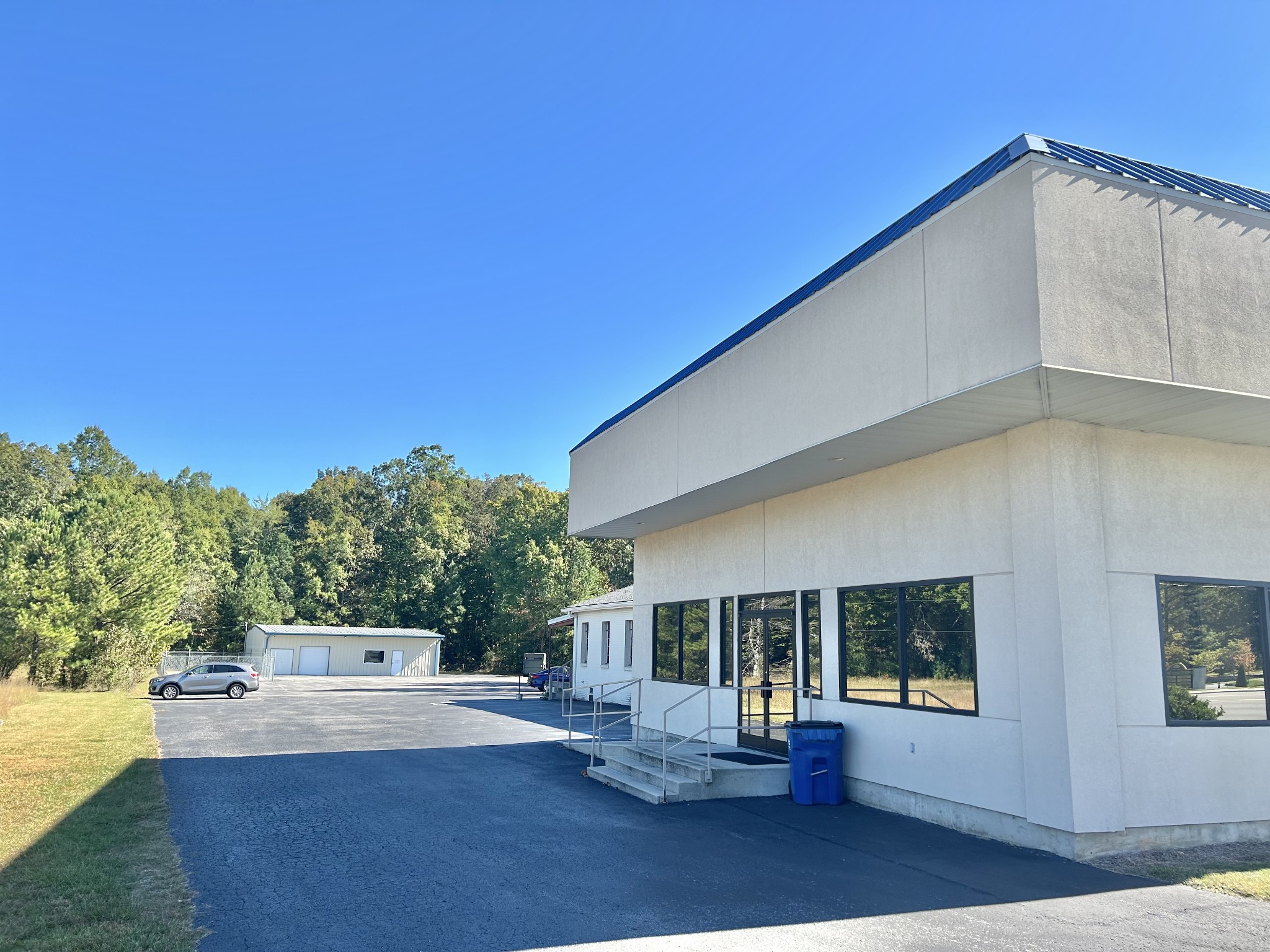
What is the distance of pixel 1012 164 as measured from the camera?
25.9 feet

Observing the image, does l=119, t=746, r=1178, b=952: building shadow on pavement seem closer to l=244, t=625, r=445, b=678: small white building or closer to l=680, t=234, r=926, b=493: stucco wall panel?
l=680, t=234, r=926, b=493: stucco wall panel

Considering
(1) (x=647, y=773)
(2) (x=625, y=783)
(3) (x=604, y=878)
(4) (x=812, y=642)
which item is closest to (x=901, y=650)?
(4) (x=812, y=642)

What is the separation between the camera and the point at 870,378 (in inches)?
368

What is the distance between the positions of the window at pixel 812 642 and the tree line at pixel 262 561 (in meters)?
31.3

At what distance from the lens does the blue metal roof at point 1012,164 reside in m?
8.29

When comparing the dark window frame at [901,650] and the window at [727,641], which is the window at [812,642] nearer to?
the dark window frame at [901,650]

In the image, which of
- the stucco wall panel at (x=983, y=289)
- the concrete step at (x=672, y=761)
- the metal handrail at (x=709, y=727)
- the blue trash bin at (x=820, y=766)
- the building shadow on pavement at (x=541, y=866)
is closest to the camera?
the building shadow on pavement at (x=541, y=866)

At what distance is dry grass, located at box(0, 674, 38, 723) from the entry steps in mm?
16620

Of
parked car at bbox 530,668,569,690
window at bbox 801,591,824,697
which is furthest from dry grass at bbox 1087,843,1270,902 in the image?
parked car at bbox 530,668,569,690

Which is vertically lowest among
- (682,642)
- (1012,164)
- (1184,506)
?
(682,642)

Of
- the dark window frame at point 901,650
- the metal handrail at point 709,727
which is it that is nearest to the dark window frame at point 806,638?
the metal handrail at point 709,727

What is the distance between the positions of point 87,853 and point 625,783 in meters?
6.71

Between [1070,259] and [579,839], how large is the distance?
7.62 meters

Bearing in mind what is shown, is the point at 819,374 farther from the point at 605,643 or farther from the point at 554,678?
the point at 554,678
